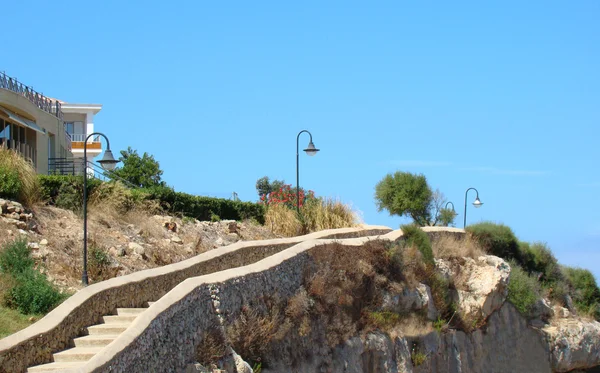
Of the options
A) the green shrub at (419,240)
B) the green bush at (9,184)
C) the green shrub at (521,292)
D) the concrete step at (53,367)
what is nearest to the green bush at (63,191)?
the green bush at (9,184)

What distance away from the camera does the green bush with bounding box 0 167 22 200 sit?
21312mm

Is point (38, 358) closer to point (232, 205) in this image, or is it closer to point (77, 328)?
point (77, 328)

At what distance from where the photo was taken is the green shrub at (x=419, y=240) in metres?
24.5

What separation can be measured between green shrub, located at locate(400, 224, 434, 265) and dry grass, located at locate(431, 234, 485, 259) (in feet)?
4.48

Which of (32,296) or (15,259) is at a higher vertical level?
(15,259)

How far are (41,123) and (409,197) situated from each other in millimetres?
22867

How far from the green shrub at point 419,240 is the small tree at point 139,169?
31722 millimetres

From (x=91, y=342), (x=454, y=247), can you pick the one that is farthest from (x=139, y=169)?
(x=91, y=342)

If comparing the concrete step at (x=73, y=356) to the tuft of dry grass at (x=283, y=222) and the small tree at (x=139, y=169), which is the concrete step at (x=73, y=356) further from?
the small tree at (x=139, y=169)

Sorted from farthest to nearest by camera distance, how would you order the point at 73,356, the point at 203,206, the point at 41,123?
the point at 41,123 → the point at 203,206 → the point at 73,356

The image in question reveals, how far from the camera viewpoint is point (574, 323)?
103 feet

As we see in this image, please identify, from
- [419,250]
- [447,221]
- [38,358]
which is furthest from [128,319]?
[447,221]

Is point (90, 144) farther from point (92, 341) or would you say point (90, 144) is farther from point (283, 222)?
point (92, 341)

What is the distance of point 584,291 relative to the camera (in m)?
36.4
